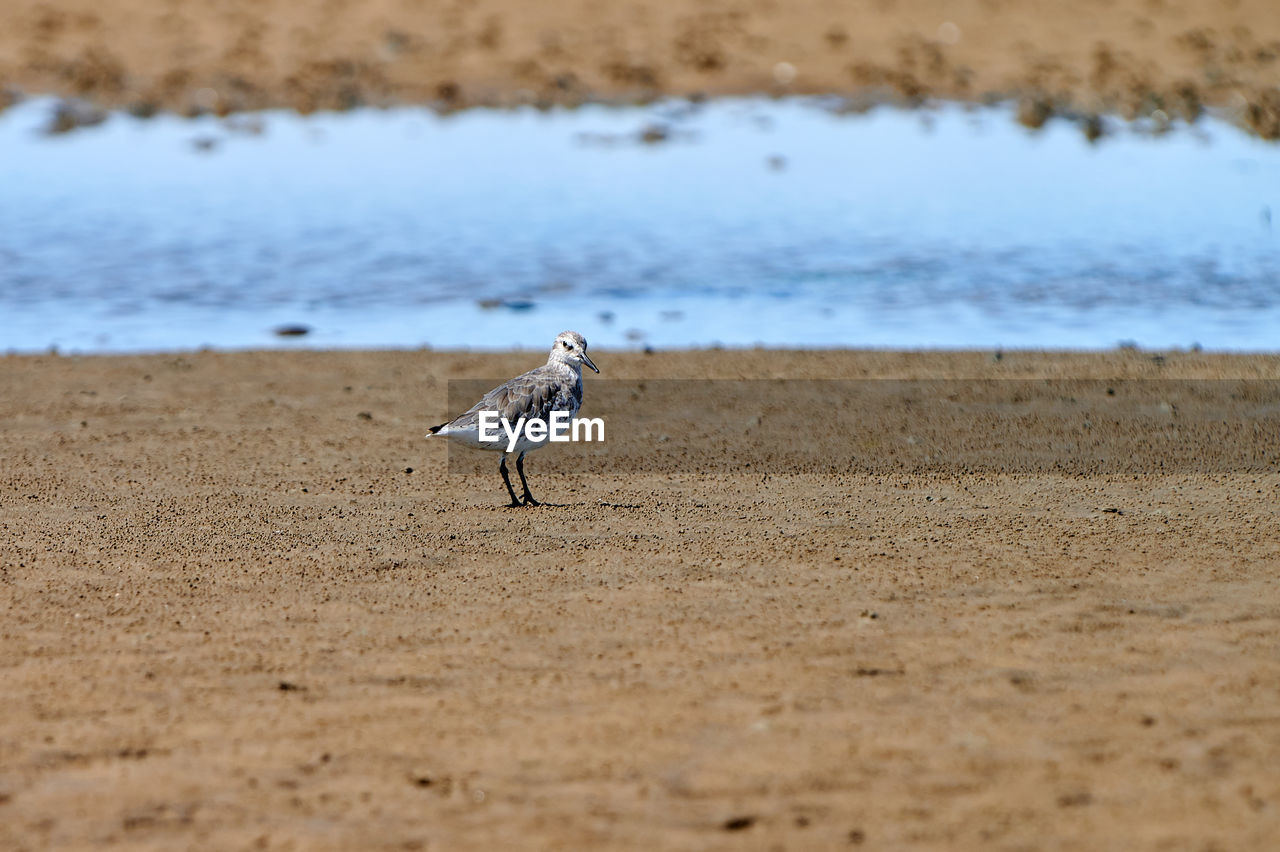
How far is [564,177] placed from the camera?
66.6 ft

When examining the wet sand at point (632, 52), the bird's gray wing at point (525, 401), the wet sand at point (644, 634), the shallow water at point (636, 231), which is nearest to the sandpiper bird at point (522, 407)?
the bird's gray wing at point (525, 401)

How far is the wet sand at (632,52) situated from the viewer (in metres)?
24.6

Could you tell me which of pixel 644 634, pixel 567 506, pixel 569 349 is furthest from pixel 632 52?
pixel 644 634

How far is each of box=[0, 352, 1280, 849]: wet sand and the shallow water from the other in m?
3.27

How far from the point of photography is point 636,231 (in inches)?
677

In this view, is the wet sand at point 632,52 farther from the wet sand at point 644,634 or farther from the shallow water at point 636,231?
the wet sand at point 644,634

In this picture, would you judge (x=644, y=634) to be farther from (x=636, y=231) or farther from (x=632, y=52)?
(x=632, y=52)

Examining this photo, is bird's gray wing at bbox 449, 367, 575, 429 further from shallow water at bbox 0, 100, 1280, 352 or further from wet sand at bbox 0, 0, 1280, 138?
wet sand at bbox 0, 0, 1280, 138

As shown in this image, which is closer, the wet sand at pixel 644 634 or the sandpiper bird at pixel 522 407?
the wet sand at pixel 644 634

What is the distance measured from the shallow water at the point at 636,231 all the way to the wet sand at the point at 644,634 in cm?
327

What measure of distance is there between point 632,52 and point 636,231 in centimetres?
938

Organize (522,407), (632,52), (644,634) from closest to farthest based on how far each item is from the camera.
Result: (644,634), (522,407), (632,52)

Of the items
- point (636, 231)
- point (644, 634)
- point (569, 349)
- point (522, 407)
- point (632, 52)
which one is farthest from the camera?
point (632, 52)

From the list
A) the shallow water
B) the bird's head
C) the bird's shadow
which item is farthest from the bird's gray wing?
the shallow water
